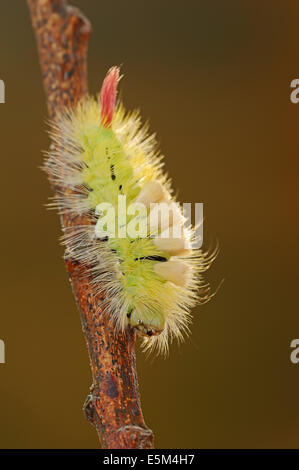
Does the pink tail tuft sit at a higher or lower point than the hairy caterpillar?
higher

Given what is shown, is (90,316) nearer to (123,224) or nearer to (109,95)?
(123,224)

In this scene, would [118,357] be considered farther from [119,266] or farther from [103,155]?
[103,155]

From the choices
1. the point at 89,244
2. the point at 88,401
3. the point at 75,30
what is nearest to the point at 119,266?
the point at 89,244

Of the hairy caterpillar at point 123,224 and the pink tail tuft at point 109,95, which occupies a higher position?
the pink tail tuft at point 109,95
